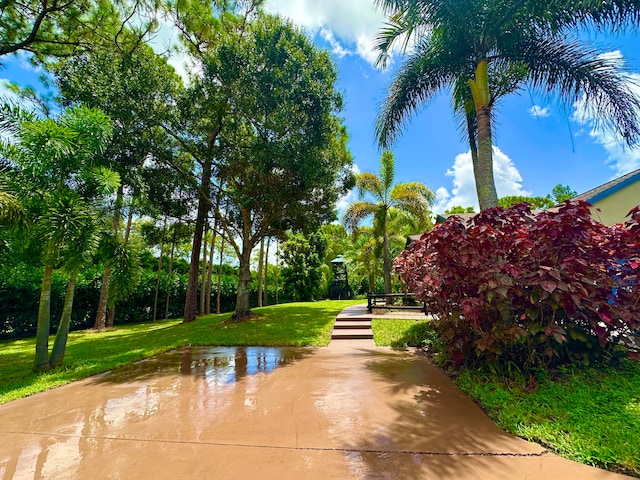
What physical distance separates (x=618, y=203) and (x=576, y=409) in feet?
36.4

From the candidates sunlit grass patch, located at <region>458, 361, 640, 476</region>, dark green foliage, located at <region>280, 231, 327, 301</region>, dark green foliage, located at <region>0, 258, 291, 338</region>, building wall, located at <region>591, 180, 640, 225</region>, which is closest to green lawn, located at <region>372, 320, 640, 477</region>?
sunlit grass patch, located at <region>458, 361, 640, 476</region>

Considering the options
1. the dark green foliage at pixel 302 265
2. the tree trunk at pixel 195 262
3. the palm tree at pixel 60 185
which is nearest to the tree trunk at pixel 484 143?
the palm tree at pixel 60 185

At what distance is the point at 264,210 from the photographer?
1070 cm

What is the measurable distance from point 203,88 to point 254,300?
14.6 m

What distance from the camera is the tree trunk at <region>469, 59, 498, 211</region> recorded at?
5.68 meters

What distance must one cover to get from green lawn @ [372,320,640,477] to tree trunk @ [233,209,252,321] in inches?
330

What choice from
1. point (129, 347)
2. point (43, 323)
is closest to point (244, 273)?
point (129, 347)

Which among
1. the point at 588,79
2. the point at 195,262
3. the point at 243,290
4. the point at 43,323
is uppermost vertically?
the point at 588,79

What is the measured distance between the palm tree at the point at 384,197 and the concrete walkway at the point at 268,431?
10623 millimetres

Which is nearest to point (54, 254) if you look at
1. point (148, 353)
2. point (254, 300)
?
point (148, 353)

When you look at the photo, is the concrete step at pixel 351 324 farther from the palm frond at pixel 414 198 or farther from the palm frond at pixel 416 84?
the palm frond at pixel 414 198

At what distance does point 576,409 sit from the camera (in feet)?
10.1

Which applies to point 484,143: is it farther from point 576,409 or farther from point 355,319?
point 355,319

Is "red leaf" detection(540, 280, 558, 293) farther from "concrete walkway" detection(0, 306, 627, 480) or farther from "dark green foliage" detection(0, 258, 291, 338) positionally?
"dark green foliage" detection(0, 258, 291, 338)
